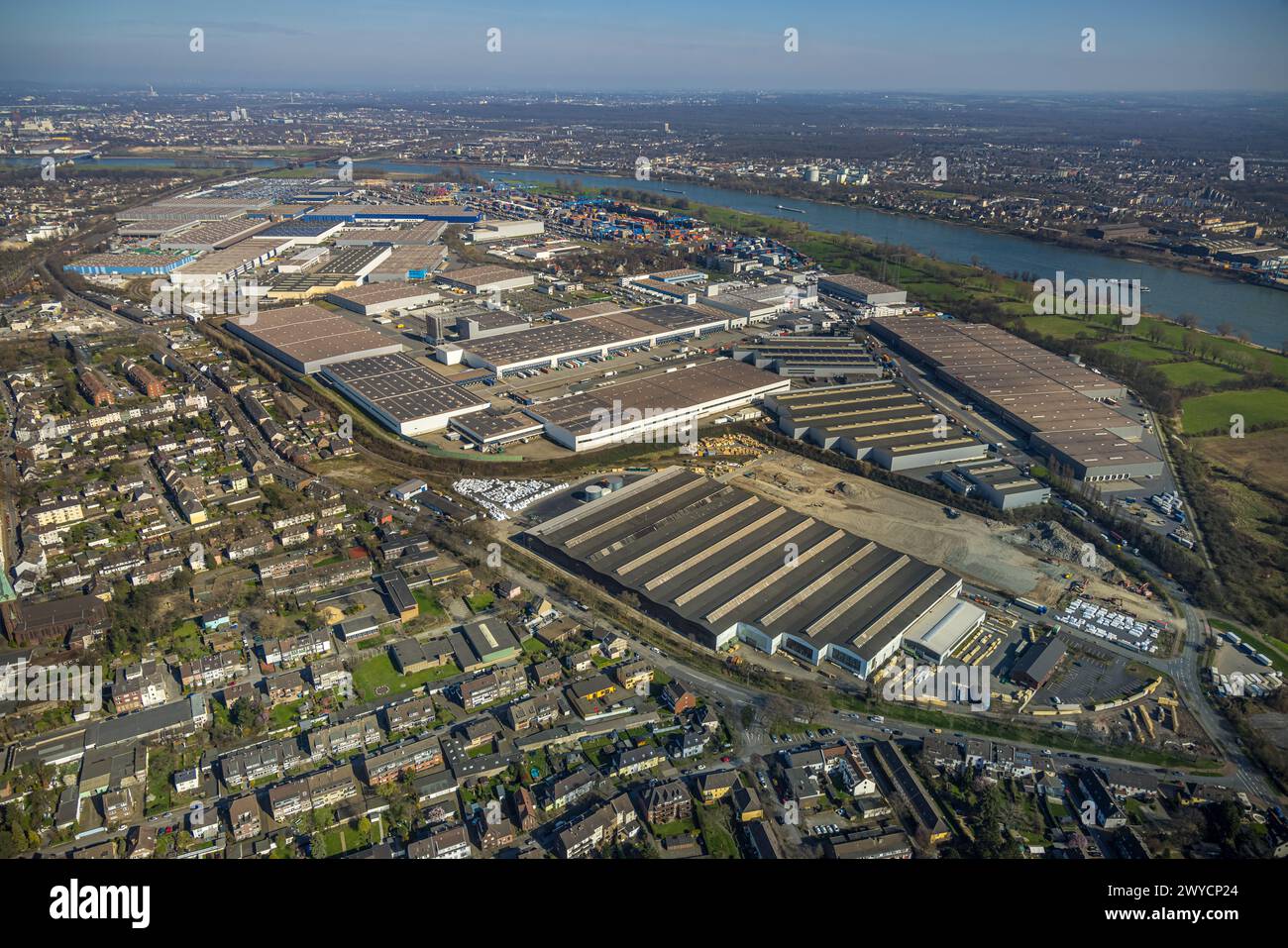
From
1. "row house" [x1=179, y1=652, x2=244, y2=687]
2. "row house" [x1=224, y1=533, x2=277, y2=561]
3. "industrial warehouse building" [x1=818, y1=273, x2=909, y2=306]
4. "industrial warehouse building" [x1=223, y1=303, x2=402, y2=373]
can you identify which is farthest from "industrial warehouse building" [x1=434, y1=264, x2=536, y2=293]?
"row house" [x1=179, y1=652, x2=244, y2=687]

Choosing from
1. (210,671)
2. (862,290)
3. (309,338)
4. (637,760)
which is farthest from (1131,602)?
(309,338)

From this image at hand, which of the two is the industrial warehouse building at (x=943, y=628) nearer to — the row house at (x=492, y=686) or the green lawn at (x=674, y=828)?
the green lawn at (x=674, y=828)

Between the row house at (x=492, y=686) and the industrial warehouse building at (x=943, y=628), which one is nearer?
the row house at (x=492, y=686)

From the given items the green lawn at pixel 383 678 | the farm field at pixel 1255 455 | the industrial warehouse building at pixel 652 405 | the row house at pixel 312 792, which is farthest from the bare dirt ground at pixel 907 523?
the row house at pixel 312 792

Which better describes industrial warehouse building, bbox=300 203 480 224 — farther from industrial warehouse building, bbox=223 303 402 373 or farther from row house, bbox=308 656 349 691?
row house, bbox=308 656 349 691

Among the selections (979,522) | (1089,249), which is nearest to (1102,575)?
(979,522)

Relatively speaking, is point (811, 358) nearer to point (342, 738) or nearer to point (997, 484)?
point (997, 484)
